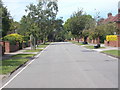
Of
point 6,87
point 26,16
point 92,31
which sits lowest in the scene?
point 6,87

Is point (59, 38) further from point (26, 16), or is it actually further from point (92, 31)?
point (92, 31)

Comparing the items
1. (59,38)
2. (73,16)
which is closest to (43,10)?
(73,16)

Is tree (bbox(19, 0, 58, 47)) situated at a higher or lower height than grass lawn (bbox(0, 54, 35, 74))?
higher

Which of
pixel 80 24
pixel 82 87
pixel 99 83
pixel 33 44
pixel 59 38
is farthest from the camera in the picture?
pixel 59 38

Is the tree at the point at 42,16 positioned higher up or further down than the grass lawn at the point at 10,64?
higher up

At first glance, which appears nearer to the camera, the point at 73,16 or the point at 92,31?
the point at 92,31

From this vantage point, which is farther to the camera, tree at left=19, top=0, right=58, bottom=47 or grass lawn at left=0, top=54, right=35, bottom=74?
tree at left=19, top=0, right=58, bottom=47

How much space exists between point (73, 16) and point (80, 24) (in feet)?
15.0

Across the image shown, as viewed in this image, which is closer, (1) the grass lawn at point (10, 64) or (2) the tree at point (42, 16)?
(1) the grass lawn at point (10, 64)

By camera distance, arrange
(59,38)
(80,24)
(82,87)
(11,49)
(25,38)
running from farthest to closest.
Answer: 1. (59,38)
2. (80,24)
3. (25,38)
4. (11,49)
5. (82,87)

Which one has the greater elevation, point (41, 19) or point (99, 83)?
point (41, 19)

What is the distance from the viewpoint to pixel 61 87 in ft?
30.4

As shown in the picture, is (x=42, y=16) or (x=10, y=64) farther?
(x=42, y=16)

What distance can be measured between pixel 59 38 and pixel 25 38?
295 feet
